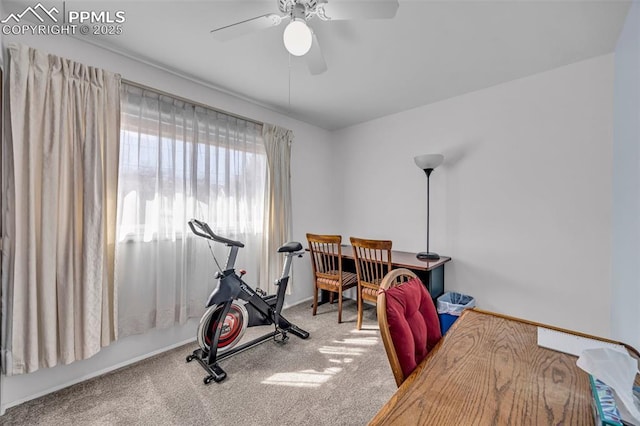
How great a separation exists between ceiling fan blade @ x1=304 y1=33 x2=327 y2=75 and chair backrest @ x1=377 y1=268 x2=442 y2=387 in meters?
1.46

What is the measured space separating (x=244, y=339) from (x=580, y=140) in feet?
11.4

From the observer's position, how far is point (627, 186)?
1.66 meters

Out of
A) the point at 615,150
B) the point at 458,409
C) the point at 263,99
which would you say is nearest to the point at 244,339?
the point at 458,409

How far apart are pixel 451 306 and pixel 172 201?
108 inches

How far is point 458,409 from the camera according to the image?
0.66 meters

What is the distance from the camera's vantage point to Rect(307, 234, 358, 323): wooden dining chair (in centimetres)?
280

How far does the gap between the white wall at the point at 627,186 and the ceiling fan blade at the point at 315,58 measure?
183 cm

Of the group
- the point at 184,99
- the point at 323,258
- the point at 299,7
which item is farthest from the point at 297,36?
the point at 323,258

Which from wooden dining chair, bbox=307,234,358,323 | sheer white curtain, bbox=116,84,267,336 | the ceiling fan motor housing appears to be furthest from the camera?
wooden dining chair, bbox=307,234,358,323

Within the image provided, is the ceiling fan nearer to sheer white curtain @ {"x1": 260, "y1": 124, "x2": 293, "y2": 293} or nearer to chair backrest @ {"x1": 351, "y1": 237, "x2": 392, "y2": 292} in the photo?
sheer white curtain @ {"x1": 260, "y1": 124, "x2": 293, "y2": 293}

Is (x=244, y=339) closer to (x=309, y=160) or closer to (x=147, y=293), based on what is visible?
(x=147, y=293)

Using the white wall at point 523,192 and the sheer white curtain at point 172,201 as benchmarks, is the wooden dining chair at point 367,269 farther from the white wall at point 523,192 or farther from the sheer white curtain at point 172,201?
the sheer white curtain at point 172,201

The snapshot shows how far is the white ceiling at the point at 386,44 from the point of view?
5.28ft

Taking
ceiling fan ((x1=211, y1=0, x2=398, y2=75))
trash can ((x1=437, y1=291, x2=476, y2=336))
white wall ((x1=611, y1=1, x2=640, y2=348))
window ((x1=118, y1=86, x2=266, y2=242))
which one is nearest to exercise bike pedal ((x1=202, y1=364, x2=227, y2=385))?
window ((x1=118, y1=86, x2=266, y2=242))
